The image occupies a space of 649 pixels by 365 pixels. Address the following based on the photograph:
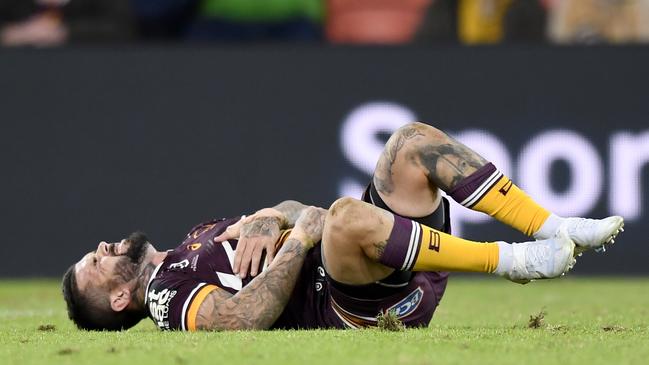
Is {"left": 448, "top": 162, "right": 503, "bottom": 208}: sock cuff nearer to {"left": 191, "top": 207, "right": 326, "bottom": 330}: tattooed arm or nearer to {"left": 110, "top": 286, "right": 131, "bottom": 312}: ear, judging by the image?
{"left": 191, "top": 207, "right": 326, "bottom": 330}: tattooed arm

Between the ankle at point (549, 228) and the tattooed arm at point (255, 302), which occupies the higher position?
the ankle at point (549, 228)

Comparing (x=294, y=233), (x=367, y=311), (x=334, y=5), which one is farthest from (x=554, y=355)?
(x=334, y=5)

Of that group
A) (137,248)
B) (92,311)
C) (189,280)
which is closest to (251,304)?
(189,280)

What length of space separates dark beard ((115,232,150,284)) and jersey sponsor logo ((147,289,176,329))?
0.35 m

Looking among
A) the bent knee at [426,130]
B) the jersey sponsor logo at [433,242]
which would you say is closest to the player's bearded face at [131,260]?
the bent knee at [426,130]

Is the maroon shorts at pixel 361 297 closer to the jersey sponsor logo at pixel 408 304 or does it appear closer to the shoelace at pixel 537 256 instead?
the jersey sponsor logo at pixel 408 304

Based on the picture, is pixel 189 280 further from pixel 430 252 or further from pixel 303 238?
pixel 430 252

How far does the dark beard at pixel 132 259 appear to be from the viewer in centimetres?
730

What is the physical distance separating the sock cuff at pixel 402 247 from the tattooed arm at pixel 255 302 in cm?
63

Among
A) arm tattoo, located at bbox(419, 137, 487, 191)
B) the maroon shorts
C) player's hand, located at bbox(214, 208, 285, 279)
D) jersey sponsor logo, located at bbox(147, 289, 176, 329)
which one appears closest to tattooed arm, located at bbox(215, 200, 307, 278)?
player's hand, located at bbox(214, 208, 285, 279)

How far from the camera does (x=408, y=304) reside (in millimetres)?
6812

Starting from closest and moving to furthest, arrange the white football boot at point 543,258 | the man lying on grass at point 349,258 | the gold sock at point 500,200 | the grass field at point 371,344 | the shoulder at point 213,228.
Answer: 1. the grass field at point 371,344
2. the white football boot at point 543,258
3. the man lying on grass at point 349,258
4. the gold sock at point 500,200
5. the shoulder at point 213,228

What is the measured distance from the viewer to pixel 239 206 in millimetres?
12719

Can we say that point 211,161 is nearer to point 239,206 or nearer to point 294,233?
point 239,206
